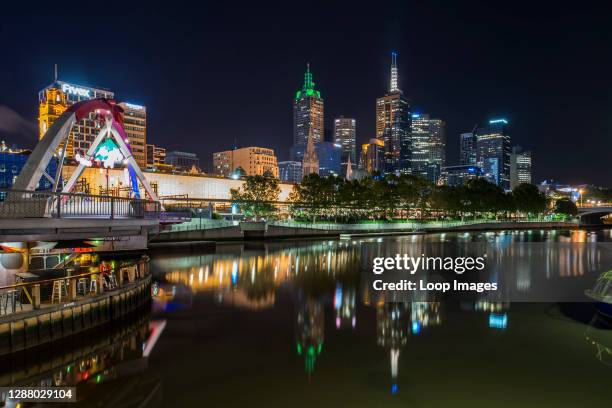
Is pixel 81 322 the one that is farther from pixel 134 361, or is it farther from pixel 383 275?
pixel 383 275

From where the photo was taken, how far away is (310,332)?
66.7 feet

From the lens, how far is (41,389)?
44.6 ft

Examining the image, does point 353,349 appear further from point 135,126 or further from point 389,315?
point 135,126

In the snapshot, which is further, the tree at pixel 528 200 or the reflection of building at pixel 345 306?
the tree at pixel 528 200

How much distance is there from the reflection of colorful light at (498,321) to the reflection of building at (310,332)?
7879mm

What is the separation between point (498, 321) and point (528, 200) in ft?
505

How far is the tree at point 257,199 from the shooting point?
→ 299 ft

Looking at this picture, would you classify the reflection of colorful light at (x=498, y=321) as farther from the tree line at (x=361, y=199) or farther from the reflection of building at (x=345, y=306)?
the tree line at (x=361, y=199)

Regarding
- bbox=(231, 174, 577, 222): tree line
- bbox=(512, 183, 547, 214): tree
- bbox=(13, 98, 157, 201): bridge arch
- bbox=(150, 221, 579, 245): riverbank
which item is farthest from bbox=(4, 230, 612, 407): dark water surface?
bbox=(512, 183, 547, 214): tree

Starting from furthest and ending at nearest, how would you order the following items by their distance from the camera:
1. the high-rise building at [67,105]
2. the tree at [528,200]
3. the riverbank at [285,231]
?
the tree at [528,200] < the high-rise building at [67,105] < the riverbank at [285,231]

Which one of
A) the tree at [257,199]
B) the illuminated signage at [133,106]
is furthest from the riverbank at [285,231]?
the illuminated signage at [133,106]

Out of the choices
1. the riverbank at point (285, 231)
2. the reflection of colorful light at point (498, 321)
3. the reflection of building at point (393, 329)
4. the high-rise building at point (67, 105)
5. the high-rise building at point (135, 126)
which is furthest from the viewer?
the high-rise building at point (135, 126)

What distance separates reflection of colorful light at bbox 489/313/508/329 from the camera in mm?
20828

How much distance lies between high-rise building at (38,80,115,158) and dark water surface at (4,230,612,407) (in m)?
132
